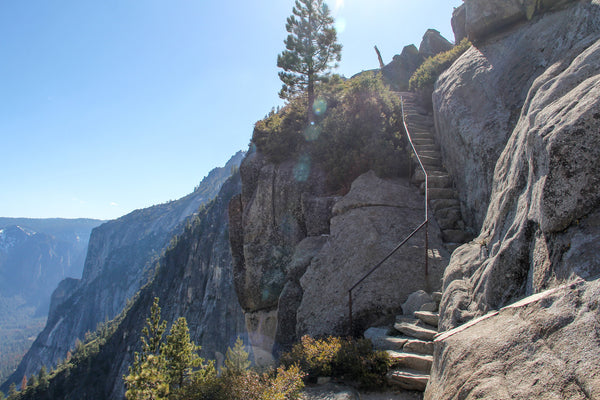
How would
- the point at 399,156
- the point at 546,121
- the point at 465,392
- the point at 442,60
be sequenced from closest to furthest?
1. the point at 465,392
2. the point at 546,121
3. the point at 399,156
4. the point at 442,60

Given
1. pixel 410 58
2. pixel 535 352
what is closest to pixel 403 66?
pixel 410 58

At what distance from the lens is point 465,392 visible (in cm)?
371

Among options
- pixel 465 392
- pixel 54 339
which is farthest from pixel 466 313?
pixel 54 339

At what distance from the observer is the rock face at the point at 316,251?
923 cm

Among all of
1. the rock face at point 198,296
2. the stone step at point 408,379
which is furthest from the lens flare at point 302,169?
the rock face at point 198,296

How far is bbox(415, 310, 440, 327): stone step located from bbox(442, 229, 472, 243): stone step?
352cm

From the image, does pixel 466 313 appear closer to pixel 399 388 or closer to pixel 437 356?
pixel 437 356

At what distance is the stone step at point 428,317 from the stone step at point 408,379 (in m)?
1.32

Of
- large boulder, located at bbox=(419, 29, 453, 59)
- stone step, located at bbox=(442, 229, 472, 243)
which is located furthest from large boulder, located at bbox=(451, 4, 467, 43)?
stone step, located at bbox=(442, 229, 472, 243)

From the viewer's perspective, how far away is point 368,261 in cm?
1000

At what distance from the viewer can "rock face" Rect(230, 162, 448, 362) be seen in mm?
9234

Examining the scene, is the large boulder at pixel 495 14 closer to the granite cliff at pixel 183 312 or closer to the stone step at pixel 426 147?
the stone step at pixel 426 147

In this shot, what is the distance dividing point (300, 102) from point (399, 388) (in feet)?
55.7

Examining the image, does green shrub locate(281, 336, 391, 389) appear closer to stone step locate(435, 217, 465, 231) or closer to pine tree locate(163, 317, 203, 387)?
stone step locate(435, 217, 465, 231)
